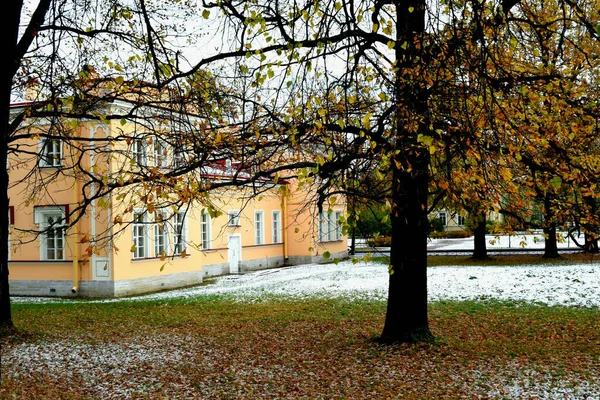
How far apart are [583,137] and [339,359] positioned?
5.47 metres

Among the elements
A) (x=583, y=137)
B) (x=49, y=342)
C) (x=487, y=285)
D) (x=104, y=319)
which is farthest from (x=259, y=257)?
(x=583, y=137)

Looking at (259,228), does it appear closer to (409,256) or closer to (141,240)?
(141,240)

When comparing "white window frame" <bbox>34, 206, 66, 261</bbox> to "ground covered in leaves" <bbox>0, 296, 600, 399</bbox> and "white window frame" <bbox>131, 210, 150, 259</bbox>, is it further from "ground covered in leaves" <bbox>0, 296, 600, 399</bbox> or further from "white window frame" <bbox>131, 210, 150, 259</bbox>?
"ground covered in leaves" <bbox>0, 296, 600, 399</bbox>

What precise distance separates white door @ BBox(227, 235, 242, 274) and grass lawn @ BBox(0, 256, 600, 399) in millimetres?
14569

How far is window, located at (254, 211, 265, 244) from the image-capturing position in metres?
31.8

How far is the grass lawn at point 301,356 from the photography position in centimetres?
756

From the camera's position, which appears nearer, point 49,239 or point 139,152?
point 139,152

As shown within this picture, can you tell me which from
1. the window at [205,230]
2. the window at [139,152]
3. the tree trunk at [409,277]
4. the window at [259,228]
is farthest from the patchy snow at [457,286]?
the window at [139,152]

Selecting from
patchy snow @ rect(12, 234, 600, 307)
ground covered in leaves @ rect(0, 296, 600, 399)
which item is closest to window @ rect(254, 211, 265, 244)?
patchy snow @ rect(12, 234, 600, 307)

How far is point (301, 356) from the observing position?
959 centimetres

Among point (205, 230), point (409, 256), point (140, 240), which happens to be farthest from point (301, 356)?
point (205, 230)

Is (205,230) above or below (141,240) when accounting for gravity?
above

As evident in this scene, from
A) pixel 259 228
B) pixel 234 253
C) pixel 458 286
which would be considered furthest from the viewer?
pixel 259 228

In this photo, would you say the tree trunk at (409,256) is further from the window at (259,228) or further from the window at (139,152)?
the window at (259,228)
